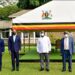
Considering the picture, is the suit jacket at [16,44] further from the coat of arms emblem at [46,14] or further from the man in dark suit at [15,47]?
the coat of arms emblem at [46,14]

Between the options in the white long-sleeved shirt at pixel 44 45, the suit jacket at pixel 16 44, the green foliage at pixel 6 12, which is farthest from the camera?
the green foliage at pixel 6 12

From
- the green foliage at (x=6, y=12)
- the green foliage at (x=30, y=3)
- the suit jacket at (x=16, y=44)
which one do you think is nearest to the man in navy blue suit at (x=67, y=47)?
the suit jacket at (x=16, y=44)

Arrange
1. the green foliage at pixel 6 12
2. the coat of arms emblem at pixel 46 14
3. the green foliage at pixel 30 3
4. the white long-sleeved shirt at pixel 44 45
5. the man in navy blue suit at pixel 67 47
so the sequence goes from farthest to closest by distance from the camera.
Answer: the green foliage at pixel 6 12 → the green foliage at pixel 30 3 → the coat of arms emblem at pixel 46 14 → the white long-sleeved shirt at pixel 44 45 → the man in navy blue suit at pixel 67 47

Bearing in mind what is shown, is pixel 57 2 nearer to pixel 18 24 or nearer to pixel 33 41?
pixel 18 24

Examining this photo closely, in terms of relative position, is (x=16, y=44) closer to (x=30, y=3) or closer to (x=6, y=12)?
(x=30, y=3)

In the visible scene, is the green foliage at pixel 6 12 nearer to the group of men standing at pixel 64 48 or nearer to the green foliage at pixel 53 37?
the green foliage at pixel 53 37

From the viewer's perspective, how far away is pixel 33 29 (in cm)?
2275

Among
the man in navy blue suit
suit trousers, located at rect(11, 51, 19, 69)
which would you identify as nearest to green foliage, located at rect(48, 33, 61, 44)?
suit trousers, located at rect(11, 51, 19, 69)

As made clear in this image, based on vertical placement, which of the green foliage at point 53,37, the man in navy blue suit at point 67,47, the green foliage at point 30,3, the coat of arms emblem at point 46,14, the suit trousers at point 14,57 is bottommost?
the green foliage at point 53,37

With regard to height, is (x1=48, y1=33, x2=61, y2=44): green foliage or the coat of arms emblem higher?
the coat of arms emblem

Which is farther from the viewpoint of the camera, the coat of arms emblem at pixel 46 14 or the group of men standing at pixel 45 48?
the coat of arms emblem at pixel 46 14

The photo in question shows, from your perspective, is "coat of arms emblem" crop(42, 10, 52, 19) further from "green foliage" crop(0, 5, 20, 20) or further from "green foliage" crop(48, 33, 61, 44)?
"green foliage" crop(0, 5, 20, 20)

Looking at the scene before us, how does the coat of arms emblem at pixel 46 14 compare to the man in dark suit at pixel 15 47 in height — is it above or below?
above

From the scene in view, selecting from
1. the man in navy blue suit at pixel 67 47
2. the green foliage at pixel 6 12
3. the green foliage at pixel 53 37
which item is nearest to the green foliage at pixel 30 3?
the green foliage at pixel 6 12
